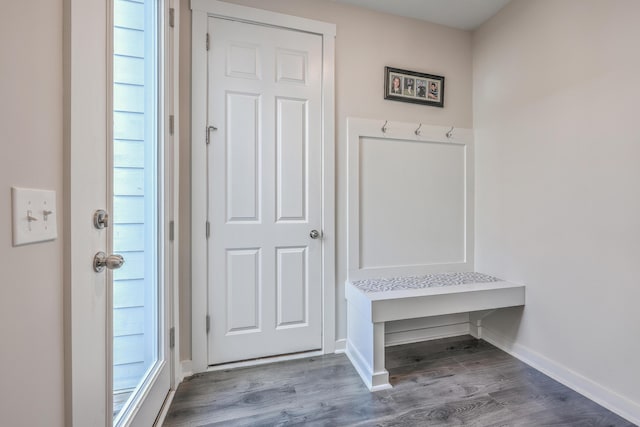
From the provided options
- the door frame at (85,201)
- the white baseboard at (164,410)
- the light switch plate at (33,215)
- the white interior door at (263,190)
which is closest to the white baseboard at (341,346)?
the white interior door at (263,190)

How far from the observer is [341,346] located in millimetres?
2141

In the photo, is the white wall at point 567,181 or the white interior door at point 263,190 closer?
the white wall at point 567,181

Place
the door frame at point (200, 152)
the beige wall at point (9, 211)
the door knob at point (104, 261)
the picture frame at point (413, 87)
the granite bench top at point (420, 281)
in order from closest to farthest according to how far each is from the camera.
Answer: the beige wall at point (9, 211) < the door knob at point (104, 261) < the door frame at point (200, 152) < the granite bench top at point (420, 281) < the picture frame at point (413, 87)

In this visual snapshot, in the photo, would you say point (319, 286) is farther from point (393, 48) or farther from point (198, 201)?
point (393, 48)

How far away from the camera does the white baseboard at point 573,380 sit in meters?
1.47

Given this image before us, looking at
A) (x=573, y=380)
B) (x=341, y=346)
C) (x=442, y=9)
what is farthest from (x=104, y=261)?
(x=442, y=9)

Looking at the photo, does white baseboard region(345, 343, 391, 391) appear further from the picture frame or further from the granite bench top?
the picture frame

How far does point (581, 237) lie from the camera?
1.69 meters

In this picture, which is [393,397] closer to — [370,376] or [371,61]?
[370,376]

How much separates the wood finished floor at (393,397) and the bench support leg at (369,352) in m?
0.06

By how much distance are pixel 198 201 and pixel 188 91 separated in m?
0.72

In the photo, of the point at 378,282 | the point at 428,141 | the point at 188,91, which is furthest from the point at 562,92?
the point at 188,91

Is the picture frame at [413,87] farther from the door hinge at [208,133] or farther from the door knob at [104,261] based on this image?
the door knob at [104,261]

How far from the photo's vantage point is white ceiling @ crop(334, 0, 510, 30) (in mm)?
2123
